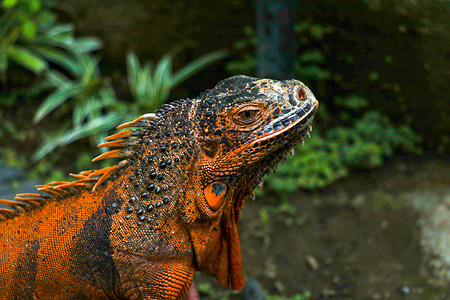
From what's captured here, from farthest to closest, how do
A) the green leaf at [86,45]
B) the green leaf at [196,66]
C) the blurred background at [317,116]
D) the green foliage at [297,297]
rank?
1. the green leaf at [86,45]
2. the green leaf at [196,66]
3. the blurred background at [317,116]
4. the green foliage at [297,297]

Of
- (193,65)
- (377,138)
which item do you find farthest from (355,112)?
(193,65)

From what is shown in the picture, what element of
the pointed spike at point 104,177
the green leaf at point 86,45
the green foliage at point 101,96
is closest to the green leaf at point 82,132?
the green foliage at point 101,96

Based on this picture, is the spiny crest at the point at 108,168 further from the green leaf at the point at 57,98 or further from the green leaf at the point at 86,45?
the green leaf at the point at 86,45

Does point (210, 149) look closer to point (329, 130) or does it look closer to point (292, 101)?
point (292, 101)

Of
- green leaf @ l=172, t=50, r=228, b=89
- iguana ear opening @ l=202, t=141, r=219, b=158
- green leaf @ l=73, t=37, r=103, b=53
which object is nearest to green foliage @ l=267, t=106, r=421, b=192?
green leaf @ l=172, t=50, r=228, b=89

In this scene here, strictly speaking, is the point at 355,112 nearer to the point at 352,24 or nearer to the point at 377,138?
the point at 377,138

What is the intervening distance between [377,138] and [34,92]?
5.43 meters

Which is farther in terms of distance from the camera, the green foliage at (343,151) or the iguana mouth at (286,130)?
the green foliage at (343,151)

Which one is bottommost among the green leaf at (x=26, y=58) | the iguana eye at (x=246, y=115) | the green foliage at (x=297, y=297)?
the green foliage at (x=297, y=297)

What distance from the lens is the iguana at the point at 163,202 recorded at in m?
2.71

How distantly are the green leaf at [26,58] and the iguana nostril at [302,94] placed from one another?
17.9ft

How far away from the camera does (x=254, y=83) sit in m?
2.82

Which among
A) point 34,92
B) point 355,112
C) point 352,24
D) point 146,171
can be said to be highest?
point 146,171

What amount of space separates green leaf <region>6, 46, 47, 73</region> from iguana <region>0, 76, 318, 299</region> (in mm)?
4707
